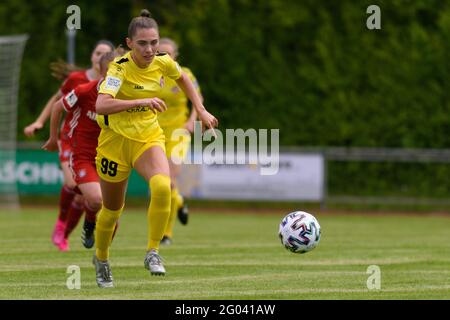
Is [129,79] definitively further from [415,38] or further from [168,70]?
[415,38]

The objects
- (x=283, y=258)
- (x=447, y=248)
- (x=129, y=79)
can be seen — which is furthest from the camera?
(x=447, y=248)

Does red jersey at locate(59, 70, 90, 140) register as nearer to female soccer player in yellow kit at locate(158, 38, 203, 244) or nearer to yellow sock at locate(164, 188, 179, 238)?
female soccer player in yellow kit at locate(158, 38, 203, 244)

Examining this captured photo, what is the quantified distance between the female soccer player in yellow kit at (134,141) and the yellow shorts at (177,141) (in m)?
5.04

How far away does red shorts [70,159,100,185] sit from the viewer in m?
11.6

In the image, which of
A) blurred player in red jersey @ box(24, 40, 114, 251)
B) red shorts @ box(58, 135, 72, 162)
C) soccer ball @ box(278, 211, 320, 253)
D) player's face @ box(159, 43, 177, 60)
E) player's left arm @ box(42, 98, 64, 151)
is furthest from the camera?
player's face @ box(159, 43, 177, 60)

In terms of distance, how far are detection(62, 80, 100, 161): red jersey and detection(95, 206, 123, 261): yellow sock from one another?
271cm

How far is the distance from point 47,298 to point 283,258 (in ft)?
14.1

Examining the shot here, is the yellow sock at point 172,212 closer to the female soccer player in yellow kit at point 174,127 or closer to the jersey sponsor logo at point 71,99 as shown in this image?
the female soccer player in yellow kit at point 174,127

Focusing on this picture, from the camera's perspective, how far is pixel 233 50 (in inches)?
1136

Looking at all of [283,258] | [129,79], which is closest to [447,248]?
[283,258]

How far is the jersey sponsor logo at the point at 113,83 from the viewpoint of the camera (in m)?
8.74

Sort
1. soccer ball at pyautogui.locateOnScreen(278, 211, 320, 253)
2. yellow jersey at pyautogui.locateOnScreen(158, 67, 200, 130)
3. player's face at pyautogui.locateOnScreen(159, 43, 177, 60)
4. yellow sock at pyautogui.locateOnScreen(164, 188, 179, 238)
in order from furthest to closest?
1. yellow jersey at pyautogui.locateOnScreen(158, 67, 200, 130)
2. yellow sock at pyautogui.locateOnScreen(164, 188, 179, 238)
3. player's face at pyautogui.locateOnScreen(159, 43, 177, 60)
4. soccer ball at pyautogui.locateOnScreen(278, 211, 320, 253)

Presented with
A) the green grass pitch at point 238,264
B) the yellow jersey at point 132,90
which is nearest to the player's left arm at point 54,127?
the green grass pitch at point 238,264

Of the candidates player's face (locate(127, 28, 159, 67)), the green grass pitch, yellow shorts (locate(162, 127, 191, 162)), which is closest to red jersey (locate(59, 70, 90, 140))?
the green grass pitch
